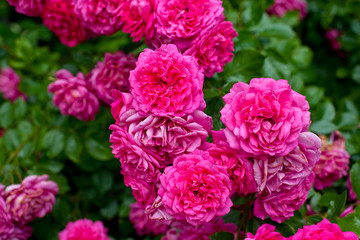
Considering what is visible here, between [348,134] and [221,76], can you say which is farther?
[348,134]

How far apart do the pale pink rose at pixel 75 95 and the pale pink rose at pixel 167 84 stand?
47cm

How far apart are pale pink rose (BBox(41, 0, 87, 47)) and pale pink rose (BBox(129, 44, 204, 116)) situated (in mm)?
464

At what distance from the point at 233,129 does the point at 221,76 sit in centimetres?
40

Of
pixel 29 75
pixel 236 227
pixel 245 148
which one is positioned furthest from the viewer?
pixel 29 75

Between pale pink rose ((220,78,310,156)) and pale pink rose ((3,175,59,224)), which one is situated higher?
pale pink rose ((220,78,310,156))

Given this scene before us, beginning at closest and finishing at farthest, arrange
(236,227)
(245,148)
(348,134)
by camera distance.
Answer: (245,148) → (236,227) → (348,134)

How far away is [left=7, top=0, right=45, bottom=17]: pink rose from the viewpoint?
118 centimetres

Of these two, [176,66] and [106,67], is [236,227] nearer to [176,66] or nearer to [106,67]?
[176,66]

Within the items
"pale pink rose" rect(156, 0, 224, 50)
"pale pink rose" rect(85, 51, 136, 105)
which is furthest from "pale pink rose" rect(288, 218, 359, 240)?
"pale pink rose" rect(85, 51, 136, 105)

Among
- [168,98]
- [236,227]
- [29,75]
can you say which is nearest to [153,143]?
[168,98]

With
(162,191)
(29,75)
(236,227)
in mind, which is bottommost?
(29,75)

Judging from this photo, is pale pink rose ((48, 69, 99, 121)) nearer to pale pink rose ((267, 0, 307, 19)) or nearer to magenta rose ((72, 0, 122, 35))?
magenta rose ((72, 0, 122, 35))

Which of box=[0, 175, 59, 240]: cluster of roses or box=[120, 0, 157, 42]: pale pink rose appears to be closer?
box=[120, 0, 157, 42]: pale pink rose

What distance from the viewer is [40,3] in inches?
47.9
